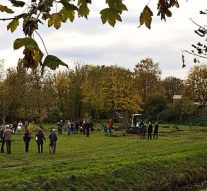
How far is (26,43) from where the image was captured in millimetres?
3254

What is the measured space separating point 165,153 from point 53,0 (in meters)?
26.2

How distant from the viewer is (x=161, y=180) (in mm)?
22719

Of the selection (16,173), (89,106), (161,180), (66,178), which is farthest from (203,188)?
(89,106)

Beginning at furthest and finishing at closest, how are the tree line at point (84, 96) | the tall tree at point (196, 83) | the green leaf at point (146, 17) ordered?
the tall tree at point (196, 83) < the tree line at point (84, 96) < the green leaf at point (146, 17)

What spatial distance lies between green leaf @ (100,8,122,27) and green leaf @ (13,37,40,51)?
920mm

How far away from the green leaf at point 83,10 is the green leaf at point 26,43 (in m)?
1.20

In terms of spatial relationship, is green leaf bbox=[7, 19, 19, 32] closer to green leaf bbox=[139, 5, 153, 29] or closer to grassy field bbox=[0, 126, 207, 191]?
green leaf bbox=[139, 5, 153, 29]

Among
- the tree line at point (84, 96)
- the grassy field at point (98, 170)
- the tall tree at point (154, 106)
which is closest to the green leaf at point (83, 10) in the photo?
the grassy field at point (98, 170)

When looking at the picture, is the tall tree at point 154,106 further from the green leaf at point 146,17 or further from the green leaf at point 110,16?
the green leaf at point 110,16

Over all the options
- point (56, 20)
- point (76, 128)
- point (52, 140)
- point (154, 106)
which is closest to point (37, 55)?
point (56, 20)

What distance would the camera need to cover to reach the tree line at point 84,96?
5459 cm

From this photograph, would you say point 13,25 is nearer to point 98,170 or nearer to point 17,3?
point 17,3

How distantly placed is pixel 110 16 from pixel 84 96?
60.6 metres

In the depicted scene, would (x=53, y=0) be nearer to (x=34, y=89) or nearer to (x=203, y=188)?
(x=203, y=188)
